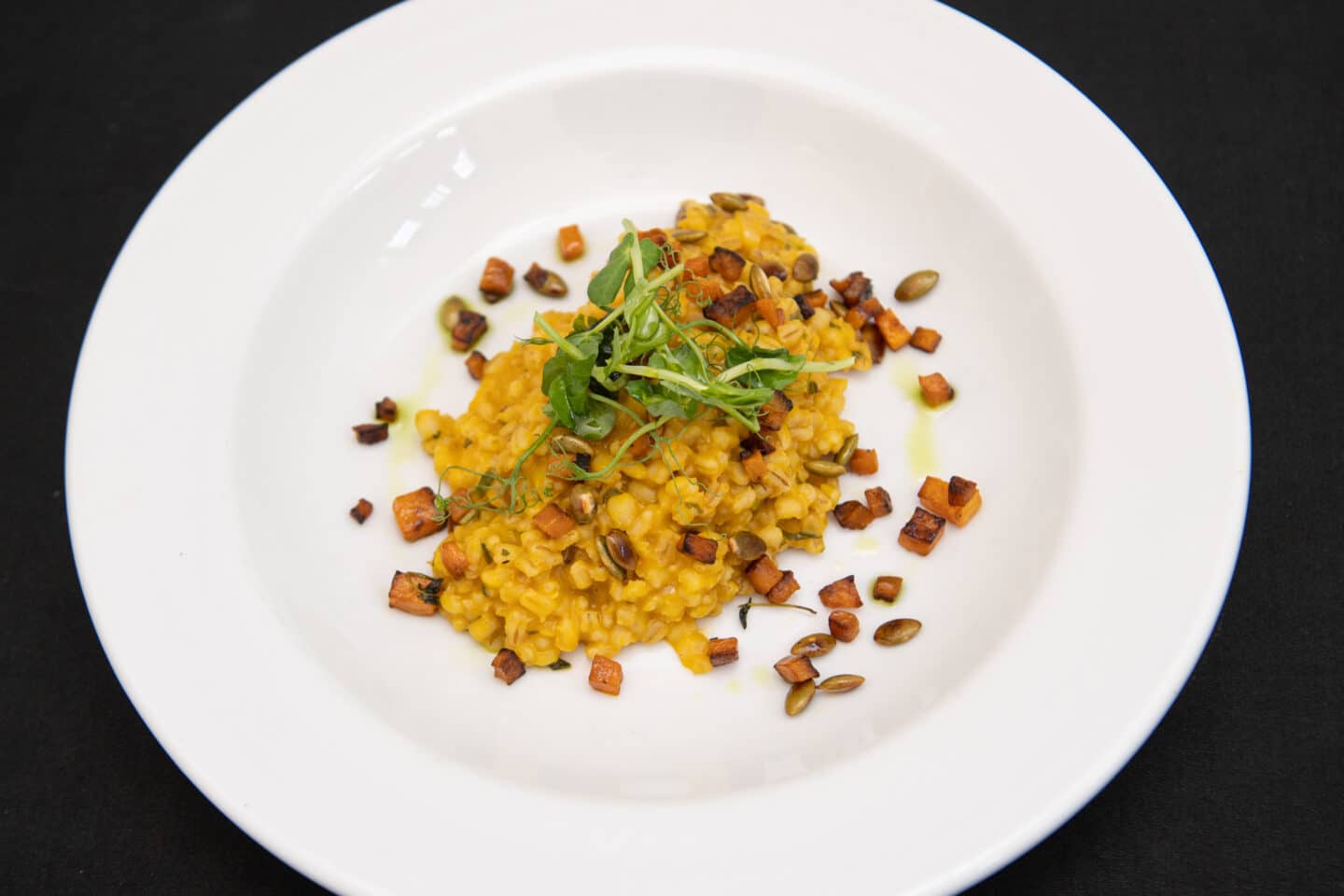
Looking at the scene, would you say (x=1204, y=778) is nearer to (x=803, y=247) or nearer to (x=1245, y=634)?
(x=1245, y=634)

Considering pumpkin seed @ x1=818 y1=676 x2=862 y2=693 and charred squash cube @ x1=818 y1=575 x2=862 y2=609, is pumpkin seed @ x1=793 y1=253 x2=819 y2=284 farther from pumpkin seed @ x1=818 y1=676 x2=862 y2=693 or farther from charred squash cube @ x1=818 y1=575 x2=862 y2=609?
pumpkin seed @ x1=818 y1=676 x2=862 y2=693

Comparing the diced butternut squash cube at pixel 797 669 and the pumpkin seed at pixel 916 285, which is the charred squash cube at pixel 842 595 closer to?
the diced butternut squash cube at pixel 797 669

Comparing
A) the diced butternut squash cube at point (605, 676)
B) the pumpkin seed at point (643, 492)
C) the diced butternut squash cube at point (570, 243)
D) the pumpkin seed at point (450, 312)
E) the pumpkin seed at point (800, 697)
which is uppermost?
the diced butternut squash cube at point (570, 243)

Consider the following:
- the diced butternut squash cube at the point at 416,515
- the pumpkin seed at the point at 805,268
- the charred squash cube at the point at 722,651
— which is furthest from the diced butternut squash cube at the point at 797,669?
the pumpkin seed at the point at 805,268

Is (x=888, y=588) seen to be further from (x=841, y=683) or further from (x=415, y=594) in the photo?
(x=415, y=594)

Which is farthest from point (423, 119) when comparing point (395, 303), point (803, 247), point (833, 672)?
point (833, 672)

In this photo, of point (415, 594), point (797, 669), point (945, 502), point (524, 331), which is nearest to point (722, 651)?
point (797, 669)

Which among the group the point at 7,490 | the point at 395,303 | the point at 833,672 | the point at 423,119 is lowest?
the point at 833,672
